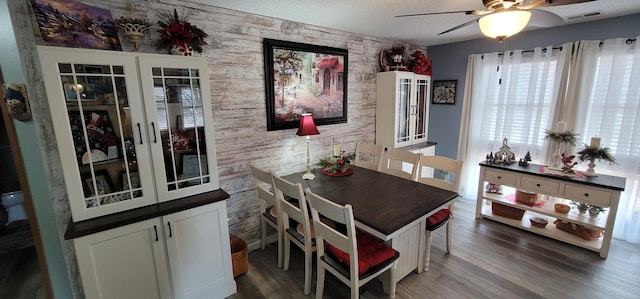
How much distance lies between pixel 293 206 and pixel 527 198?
2.81m

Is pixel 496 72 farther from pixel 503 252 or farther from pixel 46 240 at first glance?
pixel 46 240

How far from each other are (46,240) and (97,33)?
1371mm

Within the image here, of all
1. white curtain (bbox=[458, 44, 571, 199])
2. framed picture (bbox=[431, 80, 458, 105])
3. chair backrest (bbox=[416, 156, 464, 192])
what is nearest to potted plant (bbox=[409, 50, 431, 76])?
framed picture (bbox=[431, 80, 458, 105])

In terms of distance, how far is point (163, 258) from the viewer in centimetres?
180

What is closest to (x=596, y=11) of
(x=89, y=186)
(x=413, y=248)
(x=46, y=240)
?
(x=413, y=248)

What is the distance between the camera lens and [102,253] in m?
1.60

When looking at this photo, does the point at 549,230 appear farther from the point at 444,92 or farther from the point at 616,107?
the point at 444,92

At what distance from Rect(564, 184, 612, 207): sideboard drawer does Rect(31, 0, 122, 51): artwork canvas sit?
416 centimetres

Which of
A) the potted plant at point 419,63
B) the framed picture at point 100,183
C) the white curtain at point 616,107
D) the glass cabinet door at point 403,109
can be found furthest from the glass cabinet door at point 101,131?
the white curtain at point 616,107

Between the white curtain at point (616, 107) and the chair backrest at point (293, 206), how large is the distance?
10.7 feet

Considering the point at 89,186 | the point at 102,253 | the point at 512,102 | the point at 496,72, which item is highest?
the point at 496,72

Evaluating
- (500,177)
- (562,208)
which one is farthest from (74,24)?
(562,208)

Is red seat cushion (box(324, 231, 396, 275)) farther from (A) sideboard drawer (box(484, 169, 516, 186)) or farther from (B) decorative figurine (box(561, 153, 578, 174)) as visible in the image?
(B) decorative figurine (box(561, 153, 578, 174))

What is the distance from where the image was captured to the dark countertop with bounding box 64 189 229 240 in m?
1.53
